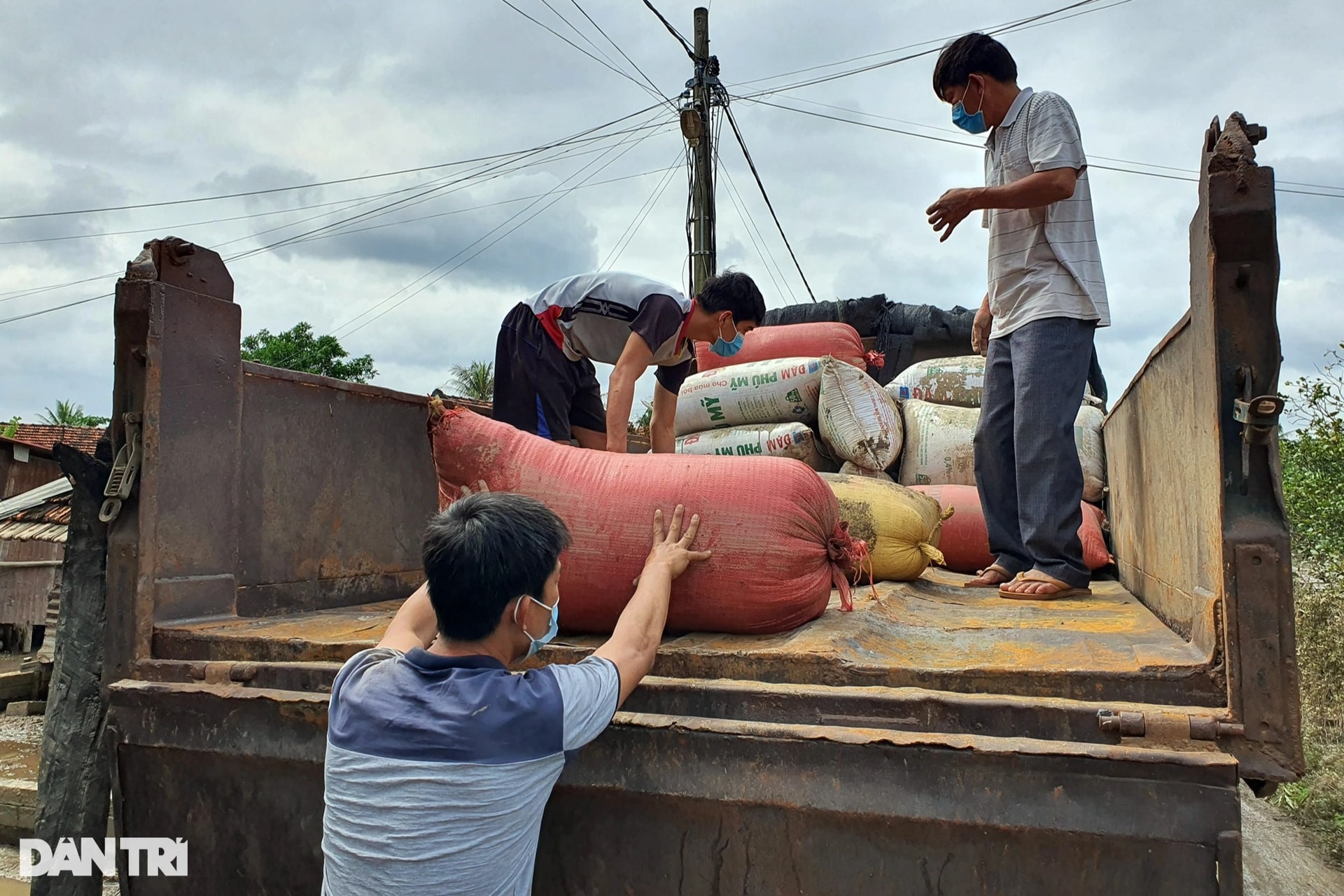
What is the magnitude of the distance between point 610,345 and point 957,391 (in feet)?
5.94

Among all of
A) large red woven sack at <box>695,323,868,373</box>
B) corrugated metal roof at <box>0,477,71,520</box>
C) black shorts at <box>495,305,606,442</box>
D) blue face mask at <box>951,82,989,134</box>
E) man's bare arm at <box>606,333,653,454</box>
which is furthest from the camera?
corrugated metal roof at <box>0,477,71,520</box>

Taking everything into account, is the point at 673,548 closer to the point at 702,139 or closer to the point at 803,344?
the point at 803,344

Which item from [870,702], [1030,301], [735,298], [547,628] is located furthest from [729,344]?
[870,702]

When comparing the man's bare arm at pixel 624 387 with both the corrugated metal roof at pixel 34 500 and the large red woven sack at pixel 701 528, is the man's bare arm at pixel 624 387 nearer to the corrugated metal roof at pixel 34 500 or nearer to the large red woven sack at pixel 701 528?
the large red woven sack at pixel 701 528

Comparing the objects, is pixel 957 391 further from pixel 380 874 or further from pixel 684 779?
pixel 380 874

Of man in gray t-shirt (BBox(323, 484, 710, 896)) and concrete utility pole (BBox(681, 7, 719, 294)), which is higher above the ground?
concrete utility pole (BBox(681, 7, 719, 294))

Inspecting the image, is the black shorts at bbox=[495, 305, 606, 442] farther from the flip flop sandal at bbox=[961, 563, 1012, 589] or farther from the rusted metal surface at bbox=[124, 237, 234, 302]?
the flip flop sandal at bbox=[961, 563, 1012, 589]

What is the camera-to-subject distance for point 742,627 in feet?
4.84

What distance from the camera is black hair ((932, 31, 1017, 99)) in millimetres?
2133

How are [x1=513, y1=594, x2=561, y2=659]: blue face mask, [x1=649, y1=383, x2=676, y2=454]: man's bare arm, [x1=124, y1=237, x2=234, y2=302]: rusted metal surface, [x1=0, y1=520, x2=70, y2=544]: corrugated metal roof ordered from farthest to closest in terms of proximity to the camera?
[x1=0, y1=520, x2=70, y2=544]: corrugated metal roof < [x1=649, y1=383, x2=676, y2=454]: man's bare arm < [x1=124, y1=237, x2=234, y2=302]: rusted metal surface < [x1=513, y1=594, x2=561, y2=659]: blue face mask

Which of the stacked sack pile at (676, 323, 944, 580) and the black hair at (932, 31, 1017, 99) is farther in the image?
the stacked sack pile at (676, 323, 944, 580)

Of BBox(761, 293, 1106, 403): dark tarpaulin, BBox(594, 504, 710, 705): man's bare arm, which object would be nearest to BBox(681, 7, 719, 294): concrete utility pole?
BBox(761, 293, 1106, 403): dark tarpaulin

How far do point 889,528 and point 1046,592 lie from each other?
395 mm

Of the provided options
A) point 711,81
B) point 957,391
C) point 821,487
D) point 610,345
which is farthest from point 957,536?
point 711,81
